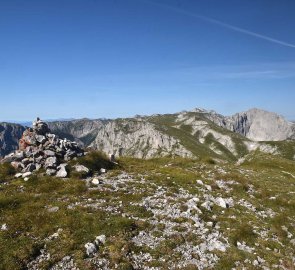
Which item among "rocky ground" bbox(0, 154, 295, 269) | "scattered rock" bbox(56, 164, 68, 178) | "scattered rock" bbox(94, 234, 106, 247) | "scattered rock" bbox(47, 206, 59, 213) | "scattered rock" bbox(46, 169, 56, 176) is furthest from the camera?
"scattered rock" bbox(46, 169, 56, 176)

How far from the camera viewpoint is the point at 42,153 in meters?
37.3

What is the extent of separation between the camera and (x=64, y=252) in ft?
65.2

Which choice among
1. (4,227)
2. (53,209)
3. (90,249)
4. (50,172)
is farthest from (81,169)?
(90,249)

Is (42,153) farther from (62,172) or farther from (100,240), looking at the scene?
(100,240)

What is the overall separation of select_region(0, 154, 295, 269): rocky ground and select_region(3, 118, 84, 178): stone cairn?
82.9 inches

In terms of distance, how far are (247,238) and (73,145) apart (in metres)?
24.3

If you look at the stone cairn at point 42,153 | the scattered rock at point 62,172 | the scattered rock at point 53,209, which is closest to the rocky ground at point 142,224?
the scattered rock at point 53,209

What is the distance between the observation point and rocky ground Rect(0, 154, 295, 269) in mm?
19969

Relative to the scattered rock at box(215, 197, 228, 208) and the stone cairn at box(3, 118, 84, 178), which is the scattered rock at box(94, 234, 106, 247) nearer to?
the scattered rock at box(215, 197, 228, 208)

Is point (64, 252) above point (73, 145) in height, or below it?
below

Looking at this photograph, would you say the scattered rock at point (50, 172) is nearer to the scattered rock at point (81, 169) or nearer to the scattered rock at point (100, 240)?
the scattered rock at point (81, 169)

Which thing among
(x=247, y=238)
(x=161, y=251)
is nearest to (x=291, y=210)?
(x=247, y=238)

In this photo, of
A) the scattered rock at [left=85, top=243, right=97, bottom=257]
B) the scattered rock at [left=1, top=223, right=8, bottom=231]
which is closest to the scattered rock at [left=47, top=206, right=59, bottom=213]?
the scattered rock at [left=1, top=223, right=8, bottom=231]

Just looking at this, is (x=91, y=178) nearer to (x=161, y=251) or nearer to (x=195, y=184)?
(x=195, y=184)
